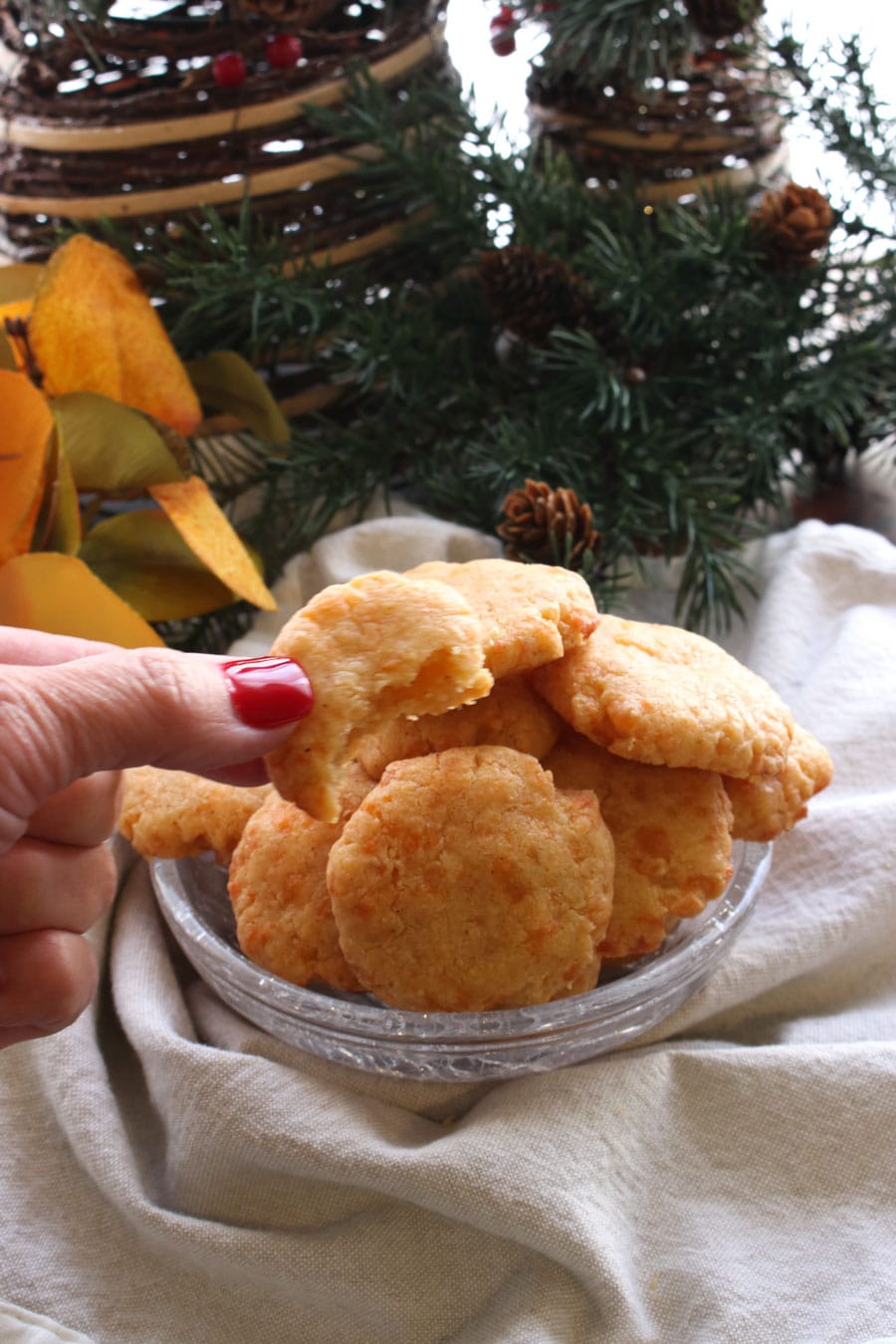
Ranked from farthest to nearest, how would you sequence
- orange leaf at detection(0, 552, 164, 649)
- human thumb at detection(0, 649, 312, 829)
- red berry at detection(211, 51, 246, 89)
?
1. red berry at detection(211, 51, 246, 89)
2. orange leaf at detection(0, 552, 164, 649)
3. human thumb at detection(0, 649, 312, 829)

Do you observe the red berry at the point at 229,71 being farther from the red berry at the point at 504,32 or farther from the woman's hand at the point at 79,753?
the woman's hand at the point at 79,753

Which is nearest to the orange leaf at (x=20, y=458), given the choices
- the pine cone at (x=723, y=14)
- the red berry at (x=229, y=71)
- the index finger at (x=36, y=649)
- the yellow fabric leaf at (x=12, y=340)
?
the yellow fabric leaf at (x=12, y=340)

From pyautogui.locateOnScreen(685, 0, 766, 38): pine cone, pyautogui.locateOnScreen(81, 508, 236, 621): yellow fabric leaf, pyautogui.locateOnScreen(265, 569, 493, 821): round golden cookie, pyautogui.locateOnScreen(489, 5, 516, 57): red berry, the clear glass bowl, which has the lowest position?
the clear glass bowl

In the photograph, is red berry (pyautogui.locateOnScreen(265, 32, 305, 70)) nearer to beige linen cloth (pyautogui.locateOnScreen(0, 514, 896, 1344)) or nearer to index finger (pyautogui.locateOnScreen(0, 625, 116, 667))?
index finger (pyautogui.locateOnScreen(0, 625, 116, 667))

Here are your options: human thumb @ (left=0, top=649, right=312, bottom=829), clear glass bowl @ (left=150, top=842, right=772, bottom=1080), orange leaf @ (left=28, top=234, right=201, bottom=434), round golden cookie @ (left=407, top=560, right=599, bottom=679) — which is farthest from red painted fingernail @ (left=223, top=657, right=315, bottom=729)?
orange leaf @ (left=28, top=234, right=201, bottom=434)

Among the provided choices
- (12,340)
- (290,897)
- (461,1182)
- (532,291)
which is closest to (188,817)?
(290,897)

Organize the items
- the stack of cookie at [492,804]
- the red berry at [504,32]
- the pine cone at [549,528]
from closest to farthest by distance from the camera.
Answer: the stack of cookie at [492,804] → the pine cone at [549,528] → the red berry at [504,32]

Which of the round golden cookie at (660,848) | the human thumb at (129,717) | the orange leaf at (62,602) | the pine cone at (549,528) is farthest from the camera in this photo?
the pine cone at (549,528)
